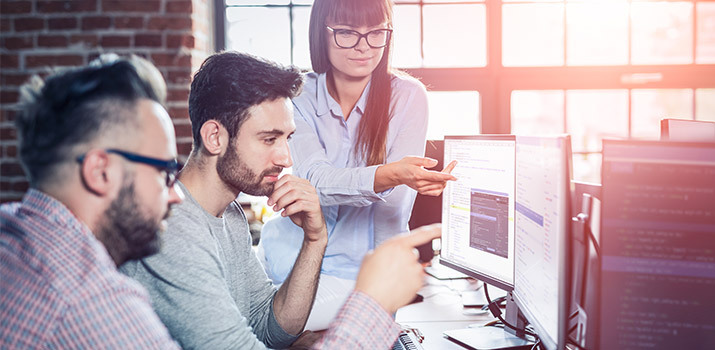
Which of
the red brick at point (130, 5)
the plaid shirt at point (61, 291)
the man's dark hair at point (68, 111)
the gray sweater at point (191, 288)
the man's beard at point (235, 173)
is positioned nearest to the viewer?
the plaid shirt at point (61, 291)

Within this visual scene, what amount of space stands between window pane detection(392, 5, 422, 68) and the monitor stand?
201cm

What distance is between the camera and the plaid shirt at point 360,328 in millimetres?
846

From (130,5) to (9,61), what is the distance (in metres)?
0.64

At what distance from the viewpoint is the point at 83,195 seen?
2.58ft

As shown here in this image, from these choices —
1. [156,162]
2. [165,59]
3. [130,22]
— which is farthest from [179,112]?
[156,162]

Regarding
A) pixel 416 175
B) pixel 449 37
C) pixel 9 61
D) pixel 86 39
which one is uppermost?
pixel 449 37

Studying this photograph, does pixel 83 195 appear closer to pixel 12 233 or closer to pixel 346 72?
pixel 12 233

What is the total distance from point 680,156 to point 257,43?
2658 mm

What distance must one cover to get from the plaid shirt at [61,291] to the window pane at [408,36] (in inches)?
104

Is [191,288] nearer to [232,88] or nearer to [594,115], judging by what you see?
[232,88]

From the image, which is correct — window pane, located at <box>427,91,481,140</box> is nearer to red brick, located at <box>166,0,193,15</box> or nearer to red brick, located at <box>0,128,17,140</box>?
red brick, located at <box>166,0,193,15</box>

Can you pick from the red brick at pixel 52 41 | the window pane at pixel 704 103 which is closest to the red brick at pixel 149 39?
the red brick at pixel 52 41

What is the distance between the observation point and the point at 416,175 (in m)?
1.50

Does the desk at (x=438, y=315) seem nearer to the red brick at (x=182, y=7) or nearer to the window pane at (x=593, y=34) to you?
the red brick at (x=182, y=7)
